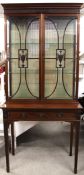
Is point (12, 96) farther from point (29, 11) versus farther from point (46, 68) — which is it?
point (29, 11)

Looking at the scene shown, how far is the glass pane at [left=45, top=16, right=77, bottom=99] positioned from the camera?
252 centimetres

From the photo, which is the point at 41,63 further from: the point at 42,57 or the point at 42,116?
the point at 42,116

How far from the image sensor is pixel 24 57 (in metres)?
2.59

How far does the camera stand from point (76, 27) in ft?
8.20

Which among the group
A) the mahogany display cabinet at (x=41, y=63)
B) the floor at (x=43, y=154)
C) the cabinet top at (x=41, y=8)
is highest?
the cabinet top at (x=41, y=8)

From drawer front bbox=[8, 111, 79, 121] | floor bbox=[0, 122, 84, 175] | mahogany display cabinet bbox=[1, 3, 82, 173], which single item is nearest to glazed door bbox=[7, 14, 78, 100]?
mahogany display cabinet bbox=[1, 3, 82, 173]

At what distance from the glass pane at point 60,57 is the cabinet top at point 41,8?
0.09 metres

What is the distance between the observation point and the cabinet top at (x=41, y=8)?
7.85 ft

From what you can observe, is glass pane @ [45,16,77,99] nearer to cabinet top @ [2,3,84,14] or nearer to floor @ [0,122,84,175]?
cabinet top @ [2,3,84,14]

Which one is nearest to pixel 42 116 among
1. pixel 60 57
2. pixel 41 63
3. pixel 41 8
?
pixel 41 63

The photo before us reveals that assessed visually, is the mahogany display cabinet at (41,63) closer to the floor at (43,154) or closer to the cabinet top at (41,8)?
the cabinet top at (41,8)

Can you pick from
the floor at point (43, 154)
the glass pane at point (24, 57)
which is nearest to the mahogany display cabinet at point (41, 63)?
the glass pane at point (24, 57)

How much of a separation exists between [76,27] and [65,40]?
197 millimetres

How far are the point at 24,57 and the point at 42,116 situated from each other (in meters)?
0.76
